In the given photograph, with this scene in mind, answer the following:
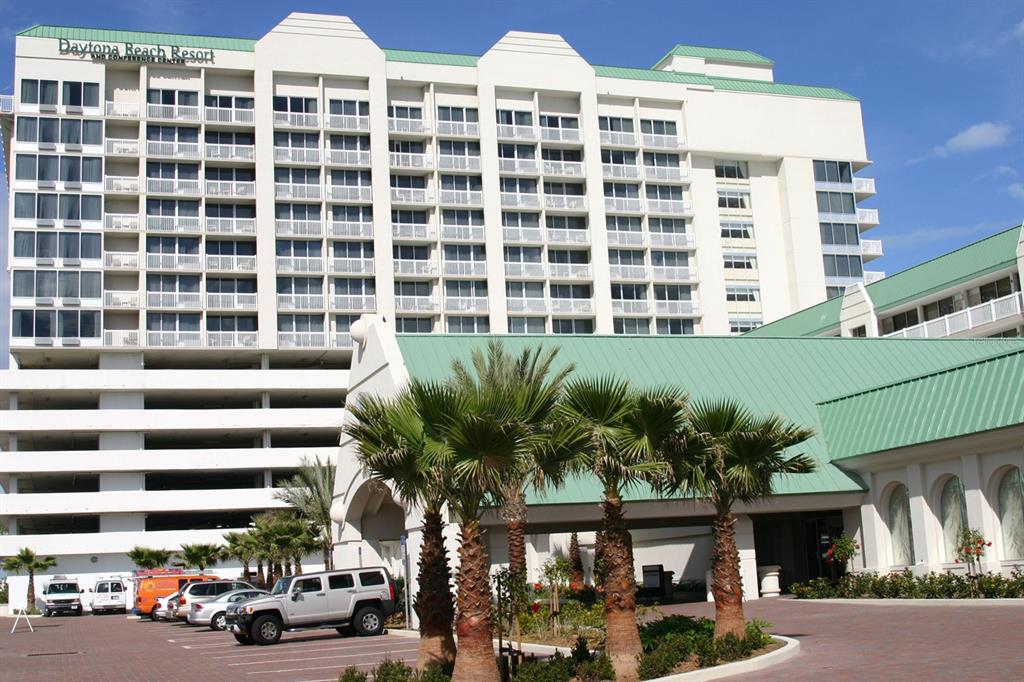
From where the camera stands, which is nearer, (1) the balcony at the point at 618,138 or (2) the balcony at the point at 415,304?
(2) the balcony at the point at 415,304

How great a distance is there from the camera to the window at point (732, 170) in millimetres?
96000

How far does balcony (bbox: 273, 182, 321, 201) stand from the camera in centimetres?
8312

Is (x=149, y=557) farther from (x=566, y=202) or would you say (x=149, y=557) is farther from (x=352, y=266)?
(x=566, y=202)

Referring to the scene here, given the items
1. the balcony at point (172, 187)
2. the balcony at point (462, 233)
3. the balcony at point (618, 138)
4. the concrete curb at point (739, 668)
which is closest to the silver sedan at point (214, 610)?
the concrete curb at point (739, 668)

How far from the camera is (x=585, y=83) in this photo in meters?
90.2

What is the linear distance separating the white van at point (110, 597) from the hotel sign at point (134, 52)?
37716 millimetres

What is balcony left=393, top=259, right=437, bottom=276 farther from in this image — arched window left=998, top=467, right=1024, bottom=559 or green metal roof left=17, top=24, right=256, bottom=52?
arched window left=998, top=467, right=1024, bottom=559

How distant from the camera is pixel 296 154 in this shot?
83.6m

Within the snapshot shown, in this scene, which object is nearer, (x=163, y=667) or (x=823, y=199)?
(x=163, y=667)

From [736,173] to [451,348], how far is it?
205 ft

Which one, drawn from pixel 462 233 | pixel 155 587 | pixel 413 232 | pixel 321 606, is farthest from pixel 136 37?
pixel 321 606

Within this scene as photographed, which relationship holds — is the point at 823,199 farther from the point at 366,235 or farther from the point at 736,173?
the point at 366,235

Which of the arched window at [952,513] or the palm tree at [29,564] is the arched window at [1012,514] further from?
the palm tree at [29,564]

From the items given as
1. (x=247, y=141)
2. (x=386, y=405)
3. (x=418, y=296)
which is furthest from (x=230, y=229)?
(x=386, y=405)
